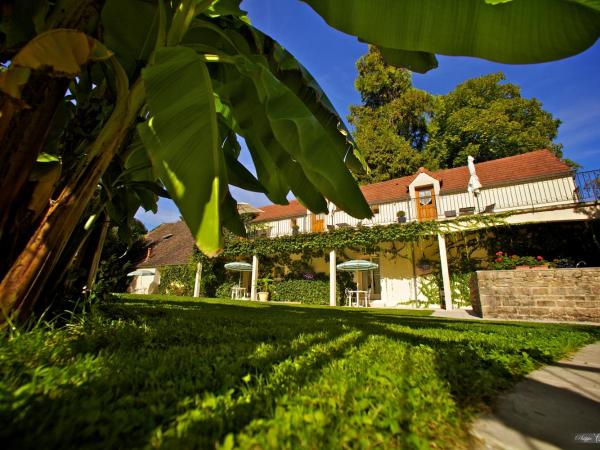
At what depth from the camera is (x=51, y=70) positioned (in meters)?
1.73

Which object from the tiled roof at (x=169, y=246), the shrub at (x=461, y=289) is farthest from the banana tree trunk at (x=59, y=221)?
the tiled roof at (x=169, y=246)

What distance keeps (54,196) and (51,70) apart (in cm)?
98

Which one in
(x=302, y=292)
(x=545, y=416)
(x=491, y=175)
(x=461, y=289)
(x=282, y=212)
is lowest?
(x=545, y=416)

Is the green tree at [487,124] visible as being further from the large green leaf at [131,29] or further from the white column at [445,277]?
the large green leaf at [131,29]

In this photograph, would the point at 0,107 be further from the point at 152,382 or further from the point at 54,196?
the point at 152,382

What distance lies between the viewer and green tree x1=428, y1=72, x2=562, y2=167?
Result: 24625mm

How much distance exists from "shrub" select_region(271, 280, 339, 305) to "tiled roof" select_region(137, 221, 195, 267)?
26.6 ft

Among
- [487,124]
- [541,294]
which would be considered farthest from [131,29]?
[487,124]

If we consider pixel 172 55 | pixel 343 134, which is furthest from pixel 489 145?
pixel 172 55

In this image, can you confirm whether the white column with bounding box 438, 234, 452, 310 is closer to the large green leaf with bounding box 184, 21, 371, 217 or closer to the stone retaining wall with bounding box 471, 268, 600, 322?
the stone retaining wall with bounding box 471, 268, 600, 322

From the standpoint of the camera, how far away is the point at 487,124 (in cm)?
2469

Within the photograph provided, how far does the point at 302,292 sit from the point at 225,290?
6.14 metres

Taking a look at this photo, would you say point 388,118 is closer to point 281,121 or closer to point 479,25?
point 479,25

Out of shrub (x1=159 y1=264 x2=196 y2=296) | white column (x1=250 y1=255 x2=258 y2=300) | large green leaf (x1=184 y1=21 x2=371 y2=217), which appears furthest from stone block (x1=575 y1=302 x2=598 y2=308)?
shrub (x1=159 y1=264 x2=196 y2=296)
